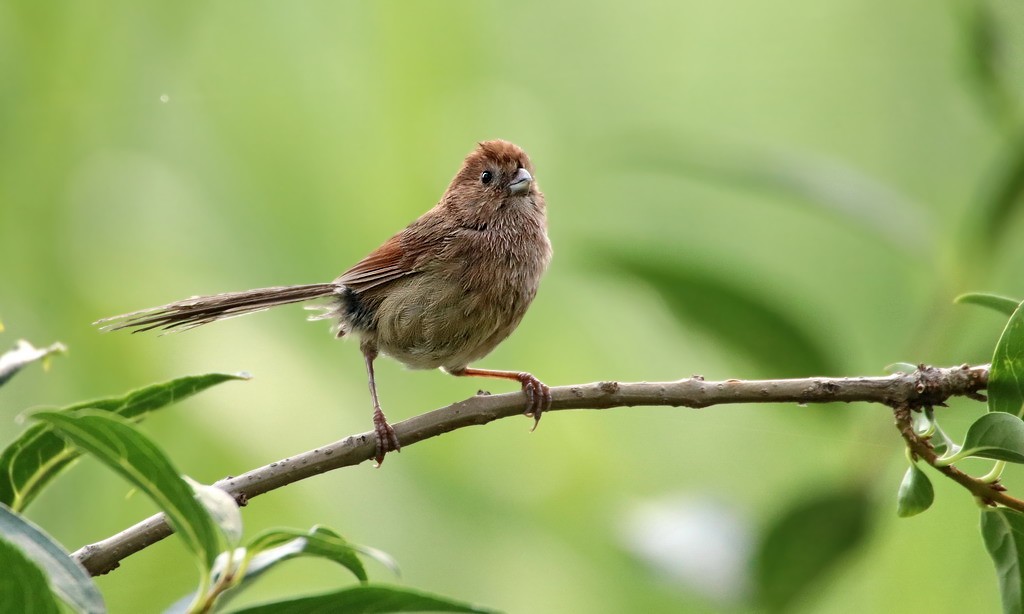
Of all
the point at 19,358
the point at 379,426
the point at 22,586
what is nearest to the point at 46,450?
the point at 19,358

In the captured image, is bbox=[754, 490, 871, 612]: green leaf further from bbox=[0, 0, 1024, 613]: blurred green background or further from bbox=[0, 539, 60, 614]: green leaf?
bbox=[0, 539, 60, 614]: green leaf

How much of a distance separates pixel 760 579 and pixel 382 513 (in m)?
2.56

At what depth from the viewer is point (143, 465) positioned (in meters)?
1.16

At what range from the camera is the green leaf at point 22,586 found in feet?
3.34

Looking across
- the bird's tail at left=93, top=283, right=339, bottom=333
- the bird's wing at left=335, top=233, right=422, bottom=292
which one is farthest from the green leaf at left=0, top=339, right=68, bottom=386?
the bird's wing at left=335, top=233, right=422, bottom=292

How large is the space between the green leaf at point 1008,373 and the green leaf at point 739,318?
1.08m

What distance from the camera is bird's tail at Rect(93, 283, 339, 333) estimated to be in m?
2.49

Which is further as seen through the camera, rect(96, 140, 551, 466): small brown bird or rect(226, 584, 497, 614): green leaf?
rect(96, 140, 551, 466): small brown bird

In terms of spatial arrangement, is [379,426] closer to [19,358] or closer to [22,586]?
[19,358]

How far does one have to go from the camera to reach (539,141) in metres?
5.82

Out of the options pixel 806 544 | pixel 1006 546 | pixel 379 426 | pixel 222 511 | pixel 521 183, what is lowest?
pixel 806 544

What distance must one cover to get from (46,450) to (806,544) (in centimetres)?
180

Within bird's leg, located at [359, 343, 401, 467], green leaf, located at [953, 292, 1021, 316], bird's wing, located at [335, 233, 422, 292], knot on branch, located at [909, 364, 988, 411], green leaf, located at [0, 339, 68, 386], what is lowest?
bird's leg, located at [359, 343, 401, 467]

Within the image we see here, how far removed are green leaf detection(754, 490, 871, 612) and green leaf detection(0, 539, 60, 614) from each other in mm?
1875
